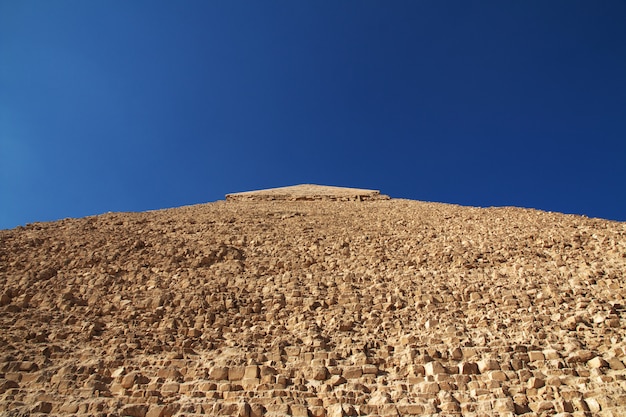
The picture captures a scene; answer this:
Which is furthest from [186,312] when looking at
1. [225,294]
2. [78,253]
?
[78,253]

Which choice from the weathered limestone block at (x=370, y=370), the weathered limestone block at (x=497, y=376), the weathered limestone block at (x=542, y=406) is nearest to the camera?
the weathered limestone block at (x=542, y=406)

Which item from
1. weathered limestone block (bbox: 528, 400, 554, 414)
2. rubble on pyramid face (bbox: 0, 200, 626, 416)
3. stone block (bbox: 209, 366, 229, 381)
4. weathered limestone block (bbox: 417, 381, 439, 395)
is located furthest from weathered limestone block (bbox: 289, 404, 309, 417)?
weathered limestone block (bbox: 528, 400, 554, 414)

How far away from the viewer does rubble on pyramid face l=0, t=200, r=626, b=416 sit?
14.5 feet

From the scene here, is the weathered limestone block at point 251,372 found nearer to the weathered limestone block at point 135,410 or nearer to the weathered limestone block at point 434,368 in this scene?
the weathered limestone block at point 135,410

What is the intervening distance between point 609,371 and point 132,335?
17.8ft

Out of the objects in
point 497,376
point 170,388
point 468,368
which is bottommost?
point 170,388

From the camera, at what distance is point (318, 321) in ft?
19.1

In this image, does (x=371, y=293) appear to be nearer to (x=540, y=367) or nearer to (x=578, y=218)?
(x=540, y=367)

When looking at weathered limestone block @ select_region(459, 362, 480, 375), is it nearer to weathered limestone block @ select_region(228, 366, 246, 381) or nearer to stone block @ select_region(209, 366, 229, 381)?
weathered limestone block @ select_region(228, 366, 246, 381)

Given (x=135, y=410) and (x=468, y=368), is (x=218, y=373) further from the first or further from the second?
(x=468, y=368)

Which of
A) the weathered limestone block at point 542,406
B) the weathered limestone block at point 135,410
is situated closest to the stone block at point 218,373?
the weathered limestone block at point 135,410

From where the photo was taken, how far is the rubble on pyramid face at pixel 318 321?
4.41 m

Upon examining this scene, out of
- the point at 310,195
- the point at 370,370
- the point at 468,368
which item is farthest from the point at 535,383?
the point at 310,195

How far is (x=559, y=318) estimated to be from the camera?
5.41m
